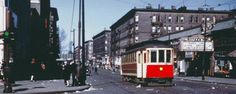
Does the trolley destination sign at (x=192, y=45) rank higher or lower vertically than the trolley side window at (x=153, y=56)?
higher

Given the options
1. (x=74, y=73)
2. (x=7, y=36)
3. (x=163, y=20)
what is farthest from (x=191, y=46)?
(x=163, y=20)

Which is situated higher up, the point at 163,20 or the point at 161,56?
the point at 163,20

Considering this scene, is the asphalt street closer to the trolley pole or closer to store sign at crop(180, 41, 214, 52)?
the trolley pole

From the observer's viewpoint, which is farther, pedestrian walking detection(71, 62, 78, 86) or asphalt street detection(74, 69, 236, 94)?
pedestrian walking detection(71, 62, 78, 86)

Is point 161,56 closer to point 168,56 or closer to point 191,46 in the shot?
point 168,56

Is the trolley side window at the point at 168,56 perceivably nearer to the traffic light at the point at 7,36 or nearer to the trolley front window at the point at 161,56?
the trolley front window at the point at 161,56

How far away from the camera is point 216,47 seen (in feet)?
180

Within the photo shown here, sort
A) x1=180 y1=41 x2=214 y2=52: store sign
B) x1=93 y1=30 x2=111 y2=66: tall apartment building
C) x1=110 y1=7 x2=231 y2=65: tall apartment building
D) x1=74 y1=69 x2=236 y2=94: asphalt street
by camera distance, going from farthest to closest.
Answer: x1=93 y1=30 x2=111 y2=66: tall apartment building → x1=110 y1=7 x2=231 y2=65: tall apartment building → x1=180 y1=41 x2=214 y2=52: store sign → x1=74 y1=69 x2=236 y2=94: asphalt street

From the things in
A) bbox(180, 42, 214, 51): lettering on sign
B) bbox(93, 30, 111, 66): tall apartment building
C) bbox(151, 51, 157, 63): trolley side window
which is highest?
bbox(93, 30, 111, 66): tall apartment building

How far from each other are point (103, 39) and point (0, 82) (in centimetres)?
14494

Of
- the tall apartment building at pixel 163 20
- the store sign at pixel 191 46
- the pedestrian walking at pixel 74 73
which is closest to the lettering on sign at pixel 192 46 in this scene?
the store sign at pixel 191 46

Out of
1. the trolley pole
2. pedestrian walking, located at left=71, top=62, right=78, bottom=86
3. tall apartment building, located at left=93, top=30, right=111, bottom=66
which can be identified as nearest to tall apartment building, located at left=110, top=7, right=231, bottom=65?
tall apartment building, located at left=93, top=30, right=111, bottom=66

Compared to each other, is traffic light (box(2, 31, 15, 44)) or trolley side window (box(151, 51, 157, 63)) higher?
traffic light (box(2, 31, 15, 44))

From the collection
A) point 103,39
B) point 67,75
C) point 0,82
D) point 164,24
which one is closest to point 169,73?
point 67,75
